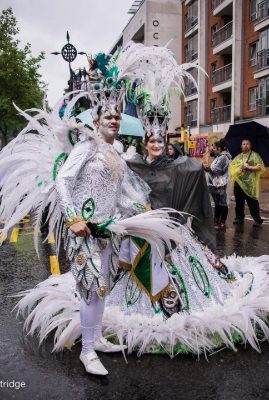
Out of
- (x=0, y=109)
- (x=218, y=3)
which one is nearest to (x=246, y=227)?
(x=0, y=109)

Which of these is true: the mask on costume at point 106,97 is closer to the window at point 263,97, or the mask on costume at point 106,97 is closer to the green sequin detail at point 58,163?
the green sequin detail at point 58,163

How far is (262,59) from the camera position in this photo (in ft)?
93.6

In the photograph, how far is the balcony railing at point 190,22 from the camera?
3971cm

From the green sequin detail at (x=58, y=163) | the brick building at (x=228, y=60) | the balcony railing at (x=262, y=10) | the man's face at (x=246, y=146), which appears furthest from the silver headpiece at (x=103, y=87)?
the balcony railing at (x=262, y=10)

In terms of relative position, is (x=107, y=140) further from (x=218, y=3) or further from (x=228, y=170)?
(x=218, y=3)

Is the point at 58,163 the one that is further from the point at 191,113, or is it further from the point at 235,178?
the point at 191,113

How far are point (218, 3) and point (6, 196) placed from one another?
34.9 m

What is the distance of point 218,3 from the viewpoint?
3438 cm

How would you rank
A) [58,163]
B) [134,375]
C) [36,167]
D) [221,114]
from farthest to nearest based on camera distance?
[221,114] < [36,167] < [58,163] < [134,375]

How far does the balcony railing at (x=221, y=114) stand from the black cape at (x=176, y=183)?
30815 millimetres

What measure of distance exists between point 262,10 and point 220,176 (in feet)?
74.1

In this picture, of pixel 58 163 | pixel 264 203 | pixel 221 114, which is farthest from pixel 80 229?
pixel 221 114

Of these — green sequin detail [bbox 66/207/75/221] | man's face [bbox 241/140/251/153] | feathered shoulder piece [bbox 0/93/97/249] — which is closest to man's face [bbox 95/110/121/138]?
feathered shoulder piece [bbox 0/93/97/249]

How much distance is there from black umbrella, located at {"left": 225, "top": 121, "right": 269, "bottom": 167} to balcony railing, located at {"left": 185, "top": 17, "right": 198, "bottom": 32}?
1211 inches
